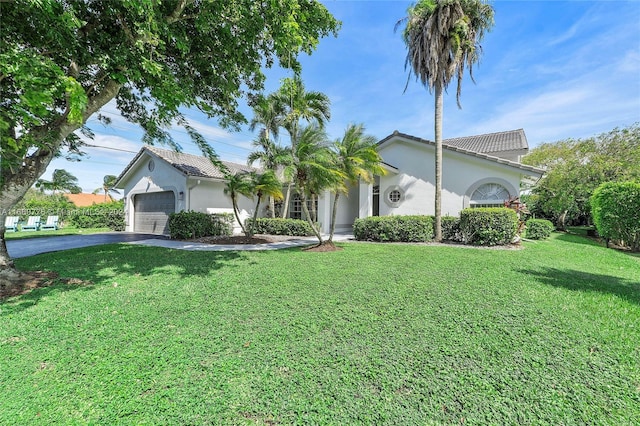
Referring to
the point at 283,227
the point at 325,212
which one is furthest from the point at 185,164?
the point at 325,212

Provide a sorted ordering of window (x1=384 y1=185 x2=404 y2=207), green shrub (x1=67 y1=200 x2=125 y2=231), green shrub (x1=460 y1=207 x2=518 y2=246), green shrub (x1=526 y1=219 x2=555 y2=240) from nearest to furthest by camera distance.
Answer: green shrub (x1=460 y1=207 x2=518 y2=246) → green shrub (x1=526 y1=219 x2=555 y2=240) → window (x1=384 y1=185 x2=404 y2=207) → green shrub (x1=67 y1=200 x2=125 y2=231)

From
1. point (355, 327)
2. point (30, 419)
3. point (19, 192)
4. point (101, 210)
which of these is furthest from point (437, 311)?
point (101, 210)

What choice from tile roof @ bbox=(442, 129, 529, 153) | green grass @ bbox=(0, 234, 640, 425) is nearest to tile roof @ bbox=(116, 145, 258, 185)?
green grass @ bbox=(0, 234, 640, 425)

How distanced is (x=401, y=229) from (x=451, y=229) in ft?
8.57

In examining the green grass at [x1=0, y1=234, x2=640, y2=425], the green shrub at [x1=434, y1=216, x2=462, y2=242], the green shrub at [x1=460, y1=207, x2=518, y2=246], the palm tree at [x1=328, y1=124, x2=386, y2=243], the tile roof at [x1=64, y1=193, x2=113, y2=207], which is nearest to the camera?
the green grass at [x1=0, y1=234, x2=640, y2=425]

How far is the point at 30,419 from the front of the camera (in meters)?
2.48

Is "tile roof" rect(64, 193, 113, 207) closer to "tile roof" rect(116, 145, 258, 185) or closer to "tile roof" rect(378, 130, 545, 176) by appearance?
"tile roof" rect(116, 145, 258, 185)

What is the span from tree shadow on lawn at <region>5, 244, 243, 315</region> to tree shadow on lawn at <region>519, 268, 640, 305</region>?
8.50 meters

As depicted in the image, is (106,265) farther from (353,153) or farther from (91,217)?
(91,217)

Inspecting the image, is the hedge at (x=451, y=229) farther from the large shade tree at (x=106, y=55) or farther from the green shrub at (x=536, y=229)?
the large shade tree at (x=106, y=55)

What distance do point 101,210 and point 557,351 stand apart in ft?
107

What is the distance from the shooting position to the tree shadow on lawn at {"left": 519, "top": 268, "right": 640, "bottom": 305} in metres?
5.68

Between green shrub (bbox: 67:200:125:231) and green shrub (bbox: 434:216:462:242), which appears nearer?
green shrub (bbox: 434:216:462:242)

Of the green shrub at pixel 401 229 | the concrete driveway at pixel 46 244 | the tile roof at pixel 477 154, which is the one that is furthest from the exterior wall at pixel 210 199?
the tile roof at pixel 477 154
